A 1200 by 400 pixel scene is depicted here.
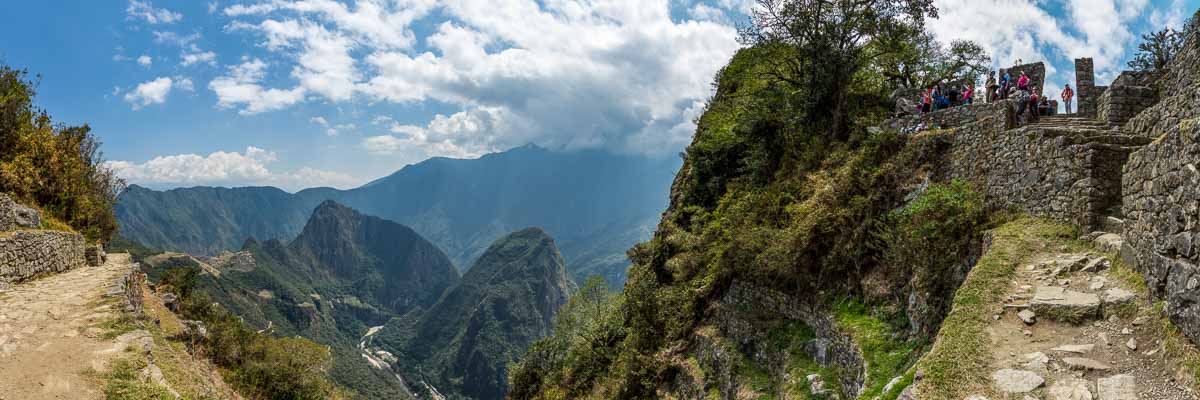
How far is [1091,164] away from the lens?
8.84m

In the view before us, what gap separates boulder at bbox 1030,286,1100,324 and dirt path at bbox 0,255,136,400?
1379 cm

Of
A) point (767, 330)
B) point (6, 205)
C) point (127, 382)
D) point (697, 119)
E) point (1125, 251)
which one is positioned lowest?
point (767, 330)

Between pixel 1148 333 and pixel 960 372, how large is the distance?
2.05m

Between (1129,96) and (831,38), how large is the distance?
9546mm

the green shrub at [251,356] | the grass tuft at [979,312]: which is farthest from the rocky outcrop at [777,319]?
the green shrub at [251,356]

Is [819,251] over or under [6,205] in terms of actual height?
under

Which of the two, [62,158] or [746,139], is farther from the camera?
[746,139]

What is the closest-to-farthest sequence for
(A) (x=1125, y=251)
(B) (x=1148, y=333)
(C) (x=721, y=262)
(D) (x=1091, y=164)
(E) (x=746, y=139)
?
(B) (x=1148, y=333) → (A) (x=1125, y=251) → (D) (x=1091, y=164) → (C) (x=721, y=262) → (E) (x=746, y=139)

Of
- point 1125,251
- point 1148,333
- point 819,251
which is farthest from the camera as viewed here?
point 819,251

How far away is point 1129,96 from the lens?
11641 mm

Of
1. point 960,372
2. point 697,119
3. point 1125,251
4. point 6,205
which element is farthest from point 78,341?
point 697,119

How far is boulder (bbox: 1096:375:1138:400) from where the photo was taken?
16.4 feet

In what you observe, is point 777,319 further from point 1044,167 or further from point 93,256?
point 93,256

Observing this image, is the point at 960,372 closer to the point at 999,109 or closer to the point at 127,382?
the point at 999,109
